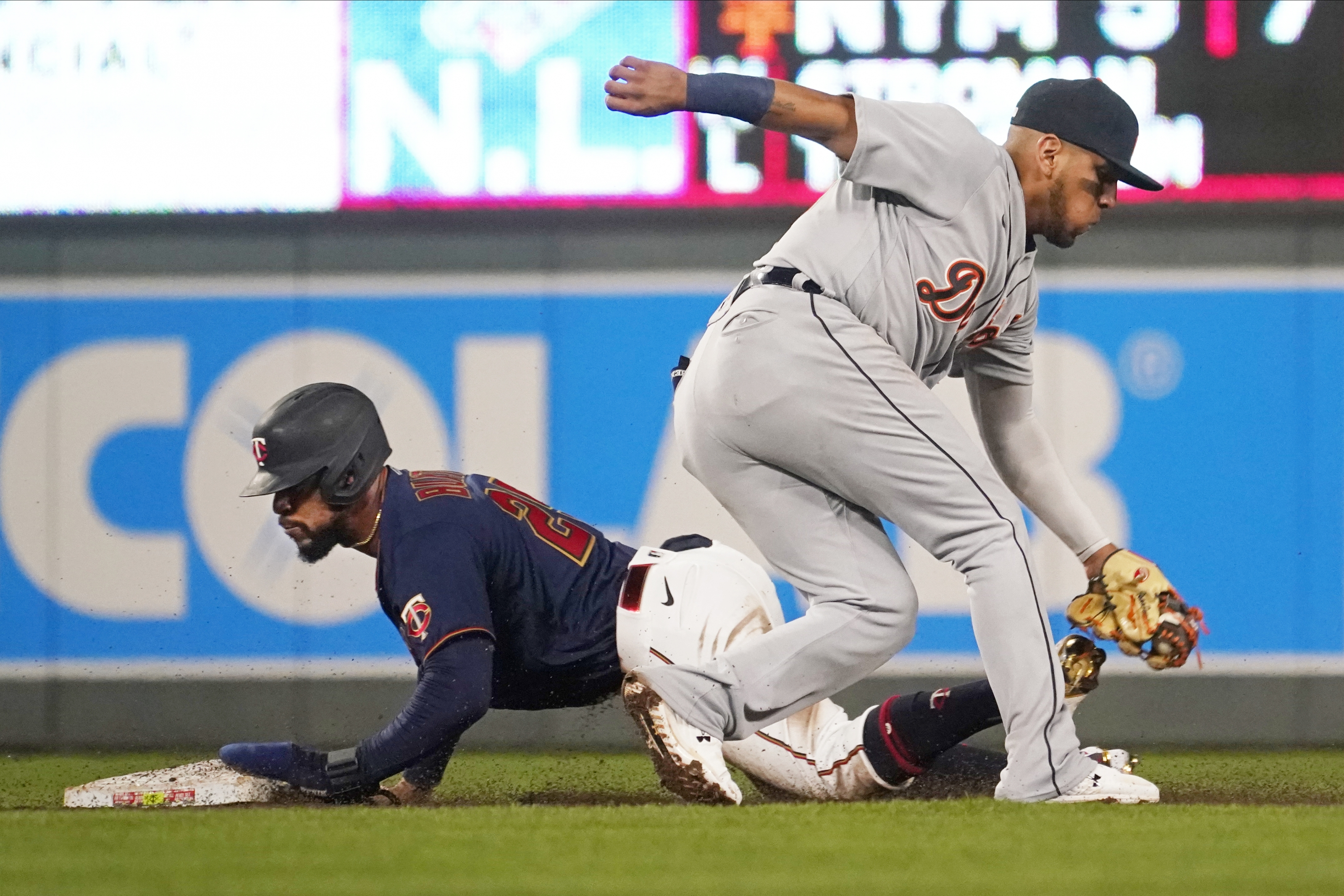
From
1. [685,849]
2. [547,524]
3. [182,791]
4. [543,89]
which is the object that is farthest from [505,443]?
[685,849]

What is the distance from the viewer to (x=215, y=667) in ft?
17.5

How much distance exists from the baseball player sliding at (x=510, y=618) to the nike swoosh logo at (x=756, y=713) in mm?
110

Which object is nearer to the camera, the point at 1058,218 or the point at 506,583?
the point at 1058,218

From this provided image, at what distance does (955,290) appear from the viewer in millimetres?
2812

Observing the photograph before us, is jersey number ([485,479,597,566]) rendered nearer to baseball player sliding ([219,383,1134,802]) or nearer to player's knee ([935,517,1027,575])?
baseball player sliding ([219,383,1134,802])

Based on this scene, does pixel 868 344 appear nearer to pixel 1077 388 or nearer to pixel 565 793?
pixel 565 793

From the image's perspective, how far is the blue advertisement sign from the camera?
5289 mm

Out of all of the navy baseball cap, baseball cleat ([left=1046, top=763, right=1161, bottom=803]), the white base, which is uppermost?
the navy baseball cap

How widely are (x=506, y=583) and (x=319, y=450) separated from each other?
43cm

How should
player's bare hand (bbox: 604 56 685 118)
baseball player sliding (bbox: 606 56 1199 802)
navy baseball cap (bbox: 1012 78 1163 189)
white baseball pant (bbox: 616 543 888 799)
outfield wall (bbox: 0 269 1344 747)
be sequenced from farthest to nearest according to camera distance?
1. outfield wall (bbox: 0 269 1344 747)
2. white baseball pant (bbox: 616 543 888 799)
3. navy baseball cap (bbox: 1012 78 1163 189)
4. baseball player sliding (bbox: 606 56 1199 802)
5. player's bare hand (bbox: 604 56 685 118)

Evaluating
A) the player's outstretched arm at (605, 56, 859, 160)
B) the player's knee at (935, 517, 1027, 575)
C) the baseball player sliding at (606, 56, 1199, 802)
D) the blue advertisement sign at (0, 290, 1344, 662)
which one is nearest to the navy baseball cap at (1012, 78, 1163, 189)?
the baseball player sliding at (606, 56, 1199, 802)

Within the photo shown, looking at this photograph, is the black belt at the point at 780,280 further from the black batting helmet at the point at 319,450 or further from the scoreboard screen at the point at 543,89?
the scoreboard screen at the point at 543,89

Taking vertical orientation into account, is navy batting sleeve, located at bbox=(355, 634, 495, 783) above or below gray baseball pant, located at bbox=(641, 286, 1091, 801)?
below

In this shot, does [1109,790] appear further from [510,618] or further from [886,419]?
[510,618]
